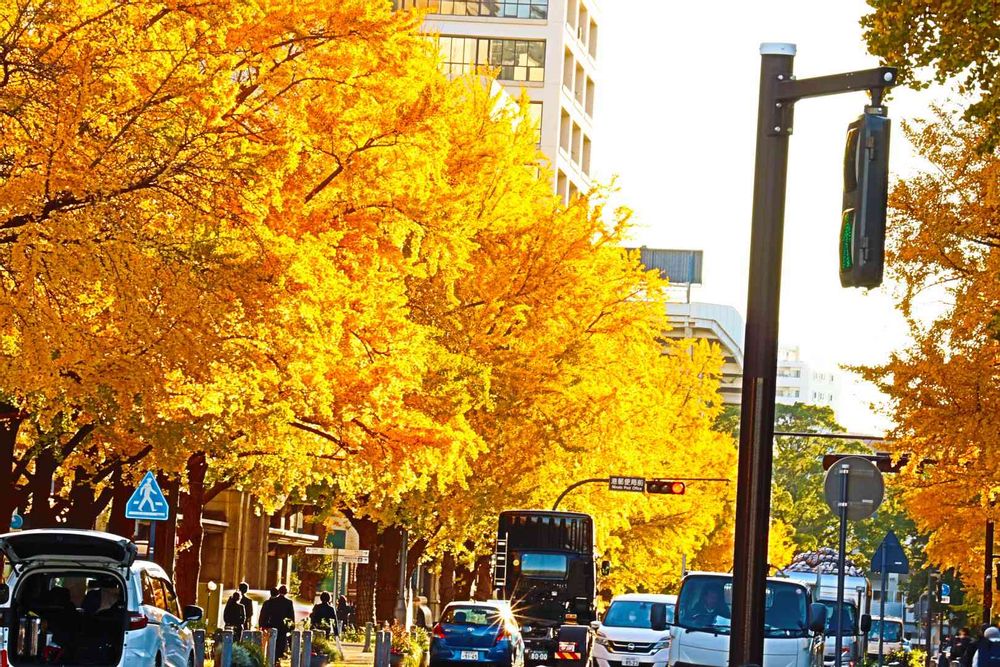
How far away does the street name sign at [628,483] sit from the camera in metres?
46.4

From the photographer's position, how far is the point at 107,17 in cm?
1570

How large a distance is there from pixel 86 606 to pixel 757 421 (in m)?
10.9

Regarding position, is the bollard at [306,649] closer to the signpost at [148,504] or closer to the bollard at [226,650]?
the bollard at [226,650]

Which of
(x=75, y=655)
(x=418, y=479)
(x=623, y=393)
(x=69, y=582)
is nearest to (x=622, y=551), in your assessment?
(x=623, y=393)

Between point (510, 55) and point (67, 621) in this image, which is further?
point (510, 55)

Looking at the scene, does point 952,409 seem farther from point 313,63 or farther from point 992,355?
point 313,63

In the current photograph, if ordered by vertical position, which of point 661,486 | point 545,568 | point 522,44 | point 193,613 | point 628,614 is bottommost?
point 628,614

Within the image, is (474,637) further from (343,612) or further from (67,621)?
(343,612)

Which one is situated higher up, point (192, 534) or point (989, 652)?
point (192, 534)

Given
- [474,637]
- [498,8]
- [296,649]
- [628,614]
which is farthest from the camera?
[498,8]

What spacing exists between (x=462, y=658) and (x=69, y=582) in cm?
1296

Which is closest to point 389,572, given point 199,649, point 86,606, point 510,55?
point 199,649

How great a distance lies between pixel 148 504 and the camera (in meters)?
22.1

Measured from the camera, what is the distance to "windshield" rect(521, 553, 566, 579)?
45.6 meters
